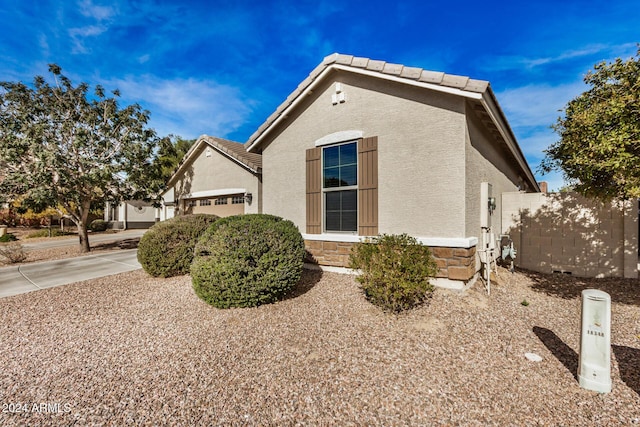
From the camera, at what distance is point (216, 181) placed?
11578mm

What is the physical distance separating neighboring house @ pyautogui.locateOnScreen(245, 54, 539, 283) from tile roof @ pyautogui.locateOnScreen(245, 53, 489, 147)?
2cm

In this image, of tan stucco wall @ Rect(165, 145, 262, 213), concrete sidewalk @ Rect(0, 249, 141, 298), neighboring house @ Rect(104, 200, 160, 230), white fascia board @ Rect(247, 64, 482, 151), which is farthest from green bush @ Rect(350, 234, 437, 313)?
neighboring house @ Rect(104, 200, 160, 230)

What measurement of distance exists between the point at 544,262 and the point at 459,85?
5.81m

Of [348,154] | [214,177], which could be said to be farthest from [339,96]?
[214,177]

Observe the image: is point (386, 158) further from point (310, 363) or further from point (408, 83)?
point (310, 363)

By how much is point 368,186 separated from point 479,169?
2770 mm

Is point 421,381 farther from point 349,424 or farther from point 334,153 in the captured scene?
point 334,153

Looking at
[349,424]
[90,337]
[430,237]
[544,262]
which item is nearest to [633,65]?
[430,237]

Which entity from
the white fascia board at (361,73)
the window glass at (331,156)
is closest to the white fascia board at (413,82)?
the white fascia board at (361,73)

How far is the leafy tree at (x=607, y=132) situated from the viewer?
13.1ft

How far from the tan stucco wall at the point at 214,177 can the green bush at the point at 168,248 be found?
3267 millimetres

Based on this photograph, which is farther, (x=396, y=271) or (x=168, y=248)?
(x=168, y=248)

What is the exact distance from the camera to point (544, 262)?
24.2 feet

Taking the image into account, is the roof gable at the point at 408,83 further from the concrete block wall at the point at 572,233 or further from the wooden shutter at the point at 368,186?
the concrete block wall at the point at 572,233
